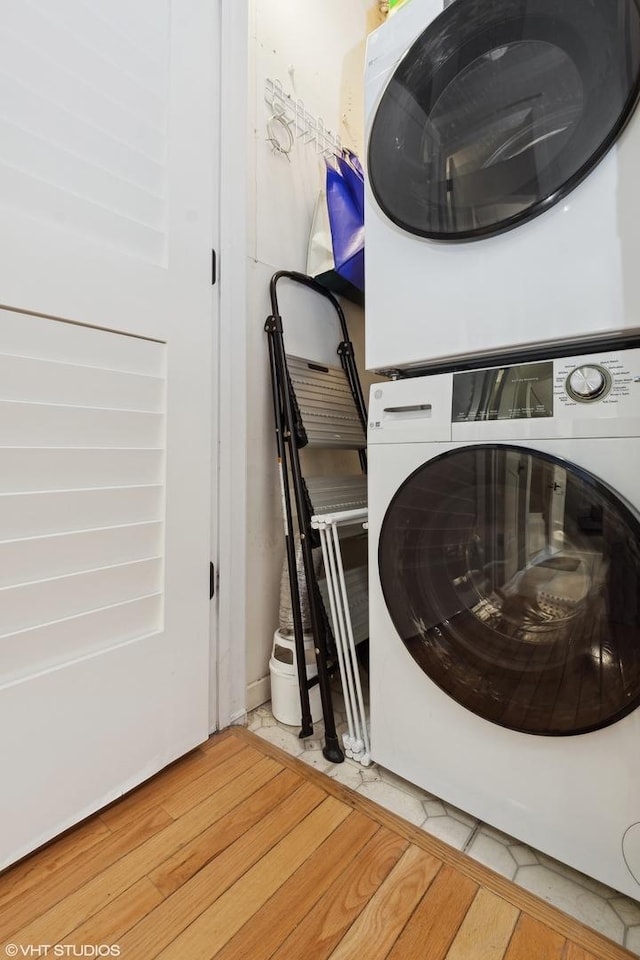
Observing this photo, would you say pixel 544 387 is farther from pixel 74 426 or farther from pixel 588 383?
pixel 74 426

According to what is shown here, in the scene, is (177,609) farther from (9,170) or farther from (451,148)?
(451,148)

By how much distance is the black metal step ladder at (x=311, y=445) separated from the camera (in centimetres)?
121

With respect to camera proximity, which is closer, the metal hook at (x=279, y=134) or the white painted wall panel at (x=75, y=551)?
the white painted wall panel at (x=75, y=551)

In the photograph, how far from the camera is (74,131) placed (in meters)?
0.90

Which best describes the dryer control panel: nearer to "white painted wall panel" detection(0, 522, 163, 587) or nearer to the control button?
the control button

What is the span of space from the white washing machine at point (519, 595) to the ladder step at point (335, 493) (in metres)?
0.30

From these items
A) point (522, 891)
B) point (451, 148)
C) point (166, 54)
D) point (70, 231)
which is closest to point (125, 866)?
point (522, 891)

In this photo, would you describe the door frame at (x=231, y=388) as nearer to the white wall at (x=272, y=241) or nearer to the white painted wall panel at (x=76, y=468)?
the white wall at (x=272, y=241)

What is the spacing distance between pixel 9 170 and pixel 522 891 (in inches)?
66.8

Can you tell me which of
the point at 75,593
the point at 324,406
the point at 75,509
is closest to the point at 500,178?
the point at 324,406

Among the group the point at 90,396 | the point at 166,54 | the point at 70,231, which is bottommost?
the point at 90,396

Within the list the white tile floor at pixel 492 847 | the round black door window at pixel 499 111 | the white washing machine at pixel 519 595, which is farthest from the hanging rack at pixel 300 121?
the white tile floor at pixel 492 847

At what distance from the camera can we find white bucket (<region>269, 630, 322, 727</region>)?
1.27m

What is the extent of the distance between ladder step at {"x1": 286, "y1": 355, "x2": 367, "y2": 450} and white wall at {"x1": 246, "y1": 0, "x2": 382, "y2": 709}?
0.31ft
